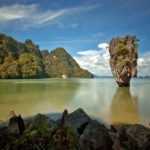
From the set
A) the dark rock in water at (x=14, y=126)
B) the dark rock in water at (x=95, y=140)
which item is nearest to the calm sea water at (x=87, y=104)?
the dark rock in water at (x=14, y=126)

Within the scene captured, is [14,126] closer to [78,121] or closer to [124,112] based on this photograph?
[78,121]

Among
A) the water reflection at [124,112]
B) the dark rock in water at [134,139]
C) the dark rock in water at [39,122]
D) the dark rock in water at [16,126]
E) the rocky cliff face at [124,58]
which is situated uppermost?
the rocky cliff face at [124,58]

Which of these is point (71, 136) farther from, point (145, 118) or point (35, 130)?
point (145, 118)

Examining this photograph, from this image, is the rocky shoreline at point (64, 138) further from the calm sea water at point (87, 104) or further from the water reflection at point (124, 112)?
the calm sea water at point (87, 104)

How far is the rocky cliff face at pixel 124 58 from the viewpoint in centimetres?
5494

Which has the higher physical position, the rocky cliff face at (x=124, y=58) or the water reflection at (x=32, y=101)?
the rocky cliff face at (x=124, y=58)

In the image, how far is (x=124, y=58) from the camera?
55.7 metres

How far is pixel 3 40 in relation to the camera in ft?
570

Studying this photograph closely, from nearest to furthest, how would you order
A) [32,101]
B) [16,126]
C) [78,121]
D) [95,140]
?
[95,140] → [16,126] → [78,121] → [32,101]

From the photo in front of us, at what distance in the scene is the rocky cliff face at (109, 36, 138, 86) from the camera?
54.9m

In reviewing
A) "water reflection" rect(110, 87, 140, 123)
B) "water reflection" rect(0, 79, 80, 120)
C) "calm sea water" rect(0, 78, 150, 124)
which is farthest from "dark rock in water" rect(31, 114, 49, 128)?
"water reflection" rect(110, 87, 140, 123)

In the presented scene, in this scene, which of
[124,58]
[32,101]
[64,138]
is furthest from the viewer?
[124,58]

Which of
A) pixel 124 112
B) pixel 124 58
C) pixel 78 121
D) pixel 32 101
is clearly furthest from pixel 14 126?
pixel 124 58

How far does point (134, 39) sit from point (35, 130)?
52.9 meters
